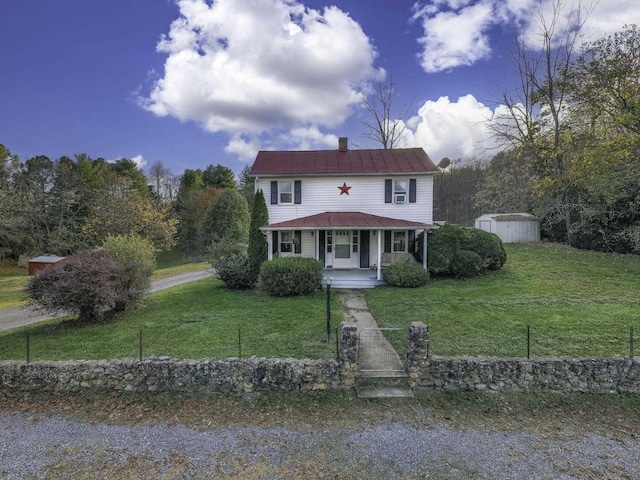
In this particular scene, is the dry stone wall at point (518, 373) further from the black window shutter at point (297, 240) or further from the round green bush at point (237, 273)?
the black window shutter at point (297, 240)

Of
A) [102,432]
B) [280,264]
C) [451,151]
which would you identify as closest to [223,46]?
[280,264]

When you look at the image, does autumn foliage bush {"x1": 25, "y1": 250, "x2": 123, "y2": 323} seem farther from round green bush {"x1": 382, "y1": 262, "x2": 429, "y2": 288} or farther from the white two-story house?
round green bush {"x1": 382, "y1": 262, "x2": 429, "y2": 288}

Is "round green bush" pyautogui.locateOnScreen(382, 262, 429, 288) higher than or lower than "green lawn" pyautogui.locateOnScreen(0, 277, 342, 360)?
higher

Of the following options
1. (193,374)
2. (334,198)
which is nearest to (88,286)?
(193,374)

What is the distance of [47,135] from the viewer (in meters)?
19.4

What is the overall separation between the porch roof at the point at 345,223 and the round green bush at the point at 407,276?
2.01 m

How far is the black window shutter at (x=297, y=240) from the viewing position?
656 inches

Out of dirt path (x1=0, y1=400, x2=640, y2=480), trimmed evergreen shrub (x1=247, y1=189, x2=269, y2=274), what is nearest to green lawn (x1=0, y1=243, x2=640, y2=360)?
dirt path (x1=0, y1=400, x2=640, y2=480)

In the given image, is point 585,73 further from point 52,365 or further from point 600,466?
point 52,365

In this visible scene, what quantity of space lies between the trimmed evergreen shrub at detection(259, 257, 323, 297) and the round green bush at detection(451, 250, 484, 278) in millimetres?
6555

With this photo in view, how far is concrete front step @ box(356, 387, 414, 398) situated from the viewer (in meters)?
5.88

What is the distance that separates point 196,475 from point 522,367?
19.2 feet

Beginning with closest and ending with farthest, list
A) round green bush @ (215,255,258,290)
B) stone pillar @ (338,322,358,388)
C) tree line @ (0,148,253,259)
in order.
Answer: stone pillar @ (338,322,358,388)
round green bush @ (215,255,258,290)
tree line @ (0,148,253,259)

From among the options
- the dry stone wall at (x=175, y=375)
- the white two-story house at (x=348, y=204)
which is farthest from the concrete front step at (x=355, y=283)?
the dry stone wall at (x=175, y=375)
